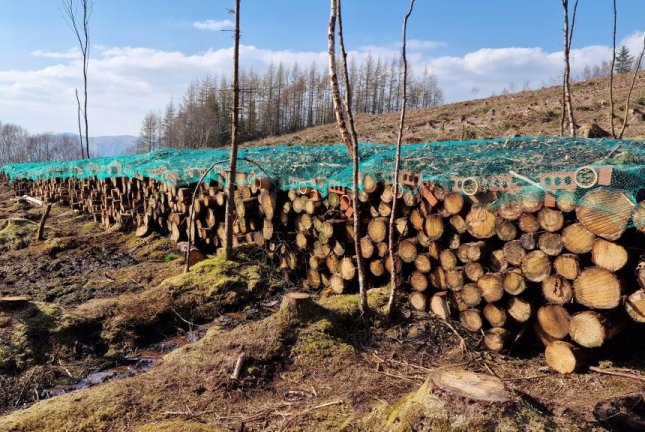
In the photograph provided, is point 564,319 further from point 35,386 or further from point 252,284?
point 35,386

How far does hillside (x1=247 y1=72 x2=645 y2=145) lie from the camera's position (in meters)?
17.2

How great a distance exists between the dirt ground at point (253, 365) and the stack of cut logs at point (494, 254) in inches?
10.6

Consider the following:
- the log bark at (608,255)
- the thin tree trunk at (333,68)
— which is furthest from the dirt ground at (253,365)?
the thin tree trunk at (333,68)

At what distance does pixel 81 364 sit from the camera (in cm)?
444

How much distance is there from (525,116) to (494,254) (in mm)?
18271

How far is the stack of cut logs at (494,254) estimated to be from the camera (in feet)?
11.0

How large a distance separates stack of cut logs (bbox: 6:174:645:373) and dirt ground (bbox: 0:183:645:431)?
0.89ft

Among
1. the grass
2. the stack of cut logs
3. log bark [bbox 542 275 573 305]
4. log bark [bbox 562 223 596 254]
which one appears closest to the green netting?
the stack of cut logs

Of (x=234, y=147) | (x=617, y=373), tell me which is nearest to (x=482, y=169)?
(x=617, y=373)

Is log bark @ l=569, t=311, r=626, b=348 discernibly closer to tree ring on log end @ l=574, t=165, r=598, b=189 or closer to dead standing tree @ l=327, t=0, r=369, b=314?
tree ring on log end @ l=574, t=165, r=598, b=189

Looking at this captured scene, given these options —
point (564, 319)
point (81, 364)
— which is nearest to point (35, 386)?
point (81, 364)

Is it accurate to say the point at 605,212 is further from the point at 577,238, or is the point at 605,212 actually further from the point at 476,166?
the point at 476,166

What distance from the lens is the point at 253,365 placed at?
3664 mm

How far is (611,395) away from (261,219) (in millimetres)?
4740
